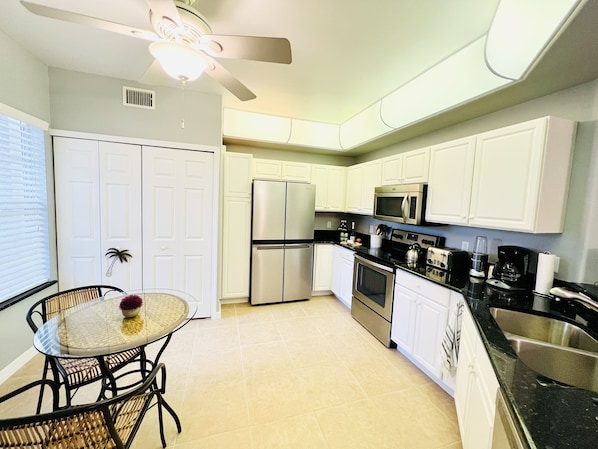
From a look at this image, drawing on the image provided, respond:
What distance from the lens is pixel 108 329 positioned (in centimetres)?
149

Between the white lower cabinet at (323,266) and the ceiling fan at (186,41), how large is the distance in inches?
115

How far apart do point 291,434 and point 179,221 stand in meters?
2.47

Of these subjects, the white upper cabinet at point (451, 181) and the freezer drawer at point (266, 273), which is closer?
the white upper cabinet at point (451, 181)

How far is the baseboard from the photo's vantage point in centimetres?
206

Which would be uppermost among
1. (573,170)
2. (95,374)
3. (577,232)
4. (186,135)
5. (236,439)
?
(186,135)

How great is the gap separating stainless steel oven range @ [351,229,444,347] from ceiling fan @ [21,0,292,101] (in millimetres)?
2196

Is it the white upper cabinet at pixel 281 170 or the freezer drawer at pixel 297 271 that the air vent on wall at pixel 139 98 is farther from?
the freezer drawer at pixel 297 271

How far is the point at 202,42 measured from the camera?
4.64 ft

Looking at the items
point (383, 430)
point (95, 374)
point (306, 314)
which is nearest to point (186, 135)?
point (95, 374)

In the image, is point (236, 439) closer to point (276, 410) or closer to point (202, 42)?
point (276, 410)

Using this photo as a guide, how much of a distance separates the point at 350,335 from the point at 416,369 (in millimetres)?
767

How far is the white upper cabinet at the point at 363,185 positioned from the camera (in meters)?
3.46

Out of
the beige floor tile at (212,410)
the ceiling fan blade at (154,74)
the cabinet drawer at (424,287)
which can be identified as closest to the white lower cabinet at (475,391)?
the cabinet drawer at (424,287)

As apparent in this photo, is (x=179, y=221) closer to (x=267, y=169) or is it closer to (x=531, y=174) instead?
(x=267, y=169)
